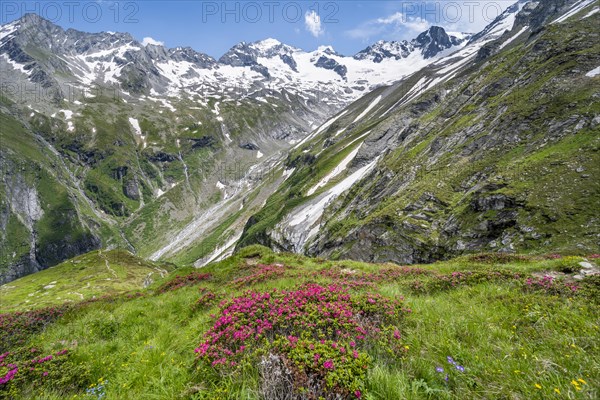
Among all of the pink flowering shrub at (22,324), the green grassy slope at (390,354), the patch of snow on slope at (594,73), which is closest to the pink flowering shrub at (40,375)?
the green grassy slope at (390,354)

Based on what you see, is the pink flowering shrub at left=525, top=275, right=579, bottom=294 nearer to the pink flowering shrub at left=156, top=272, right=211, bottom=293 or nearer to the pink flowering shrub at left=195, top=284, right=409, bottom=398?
the pink flowering shrub at left=195, top=284, right=409, bottom=398

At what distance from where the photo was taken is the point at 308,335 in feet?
18.8

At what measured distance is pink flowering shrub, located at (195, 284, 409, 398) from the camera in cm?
465

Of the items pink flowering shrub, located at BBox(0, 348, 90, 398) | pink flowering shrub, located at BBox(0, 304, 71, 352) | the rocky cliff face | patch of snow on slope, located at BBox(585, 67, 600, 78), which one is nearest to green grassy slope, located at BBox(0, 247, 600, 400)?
pink flowering shrub, located at BBox(0, 348, 90, 398)

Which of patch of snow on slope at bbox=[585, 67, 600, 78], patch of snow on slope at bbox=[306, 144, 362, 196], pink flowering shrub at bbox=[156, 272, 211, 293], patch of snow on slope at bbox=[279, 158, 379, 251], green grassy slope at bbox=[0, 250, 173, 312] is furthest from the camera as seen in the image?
patch of snow on slope at bbox=[306, 144, 362, 196]

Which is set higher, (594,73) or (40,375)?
(40,375)

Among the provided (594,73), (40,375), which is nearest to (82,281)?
(40,375)

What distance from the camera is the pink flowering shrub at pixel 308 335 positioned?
4.65 m

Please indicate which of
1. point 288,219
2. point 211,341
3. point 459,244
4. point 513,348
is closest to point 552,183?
point 459,244

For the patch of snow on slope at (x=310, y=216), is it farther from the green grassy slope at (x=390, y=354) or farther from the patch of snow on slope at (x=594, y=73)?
the green grassy slope at (x=390, y=354)

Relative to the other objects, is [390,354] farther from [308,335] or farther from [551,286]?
[551,286]

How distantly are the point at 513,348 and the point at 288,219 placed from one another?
82291 millimetres

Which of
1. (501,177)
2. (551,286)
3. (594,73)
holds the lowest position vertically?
(501,177)

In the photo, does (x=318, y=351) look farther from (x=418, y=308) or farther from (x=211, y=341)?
(x=418, y=308)
